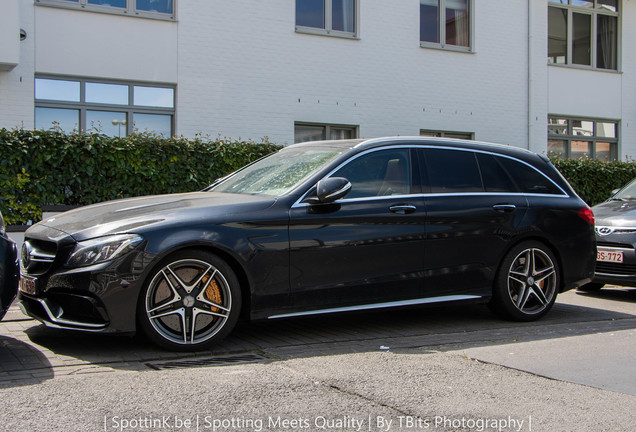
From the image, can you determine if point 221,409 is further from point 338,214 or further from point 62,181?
point 62,181

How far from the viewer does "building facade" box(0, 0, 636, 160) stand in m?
13.3

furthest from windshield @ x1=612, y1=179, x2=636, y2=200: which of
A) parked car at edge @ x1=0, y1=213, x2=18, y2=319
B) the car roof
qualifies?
parked car at edge @ x1=0, y1=213, x2=18, y2=319

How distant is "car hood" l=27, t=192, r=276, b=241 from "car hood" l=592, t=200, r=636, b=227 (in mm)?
5069

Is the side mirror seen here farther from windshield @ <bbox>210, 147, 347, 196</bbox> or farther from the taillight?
the taillight

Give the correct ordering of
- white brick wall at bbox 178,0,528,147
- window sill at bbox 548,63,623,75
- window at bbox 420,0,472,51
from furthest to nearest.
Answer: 1. window sill at bbox 548,63,623,75
2. window at bbox 420,0,472,51
3. white brick wall at bbox 178,0,528,147

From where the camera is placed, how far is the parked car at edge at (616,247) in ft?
29.0

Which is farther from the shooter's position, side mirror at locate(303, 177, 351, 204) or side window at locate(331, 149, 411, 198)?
side window at locate(331, 149, 411, 198)

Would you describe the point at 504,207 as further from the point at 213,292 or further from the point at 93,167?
the point at 93,167

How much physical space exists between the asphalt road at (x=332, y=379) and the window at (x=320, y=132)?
886 cm

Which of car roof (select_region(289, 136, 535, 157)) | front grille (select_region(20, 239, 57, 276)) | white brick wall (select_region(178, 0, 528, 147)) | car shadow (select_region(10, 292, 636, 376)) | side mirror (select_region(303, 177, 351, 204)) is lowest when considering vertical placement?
car shadow (select_region(10, 292, 636, 376))

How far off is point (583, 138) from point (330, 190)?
15096 millimetres

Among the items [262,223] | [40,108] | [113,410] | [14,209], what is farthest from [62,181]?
[113,410]

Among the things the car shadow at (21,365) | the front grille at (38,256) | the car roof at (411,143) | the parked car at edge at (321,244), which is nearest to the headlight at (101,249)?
the parked car at edge at (321,244)

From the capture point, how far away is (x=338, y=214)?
6199mm
